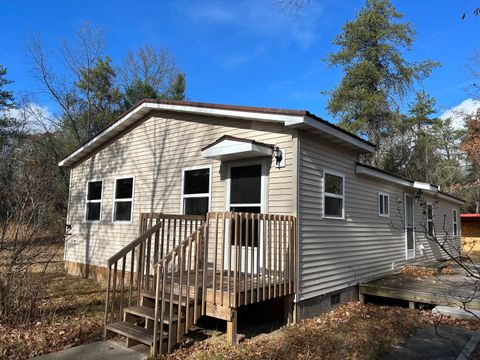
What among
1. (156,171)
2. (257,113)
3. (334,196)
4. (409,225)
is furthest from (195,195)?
(409,225)

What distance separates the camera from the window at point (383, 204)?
9.38m

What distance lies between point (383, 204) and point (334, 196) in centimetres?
321

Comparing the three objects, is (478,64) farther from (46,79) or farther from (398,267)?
(46,79)

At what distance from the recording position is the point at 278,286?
18.2 ft

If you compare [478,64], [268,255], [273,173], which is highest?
[478,64]

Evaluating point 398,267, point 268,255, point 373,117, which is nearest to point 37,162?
point 268,255

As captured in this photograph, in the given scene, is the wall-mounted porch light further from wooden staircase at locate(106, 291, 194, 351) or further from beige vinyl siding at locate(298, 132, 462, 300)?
wooden staircase at locate(106, 291, 194, 351)

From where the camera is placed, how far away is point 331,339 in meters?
5.07

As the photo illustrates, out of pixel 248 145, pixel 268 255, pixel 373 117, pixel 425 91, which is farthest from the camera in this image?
pixel 425 91

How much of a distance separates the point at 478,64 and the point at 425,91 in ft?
42.1

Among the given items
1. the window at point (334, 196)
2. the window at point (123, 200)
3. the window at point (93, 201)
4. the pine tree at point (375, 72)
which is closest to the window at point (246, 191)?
the window at point (334, 196)

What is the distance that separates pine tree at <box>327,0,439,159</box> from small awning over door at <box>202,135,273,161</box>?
1814 cm

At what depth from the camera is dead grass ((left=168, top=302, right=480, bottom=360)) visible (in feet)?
14.8

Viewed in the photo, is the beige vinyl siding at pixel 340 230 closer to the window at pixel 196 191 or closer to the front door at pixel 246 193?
the front door at pixel 246 193
